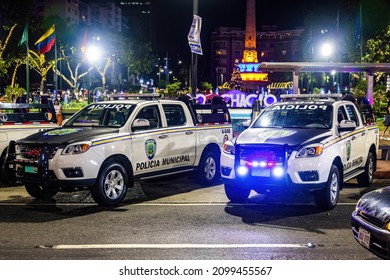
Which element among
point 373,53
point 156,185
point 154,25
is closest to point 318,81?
point 373,53

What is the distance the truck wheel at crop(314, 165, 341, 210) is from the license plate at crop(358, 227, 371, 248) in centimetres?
301

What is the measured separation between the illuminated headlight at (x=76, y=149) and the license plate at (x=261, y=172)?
2.63 meters

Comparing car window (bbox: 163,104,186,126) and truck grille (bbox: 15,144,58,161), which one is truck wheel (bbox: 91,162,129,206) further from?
car window (bbox: 163,104,186,126)

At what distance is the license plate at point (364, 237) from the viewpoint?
5328 millimetres

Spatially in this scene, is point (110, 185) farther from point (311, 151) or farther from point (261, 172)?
point (311, 151)

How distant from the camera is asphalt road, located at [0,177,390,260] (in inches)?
245

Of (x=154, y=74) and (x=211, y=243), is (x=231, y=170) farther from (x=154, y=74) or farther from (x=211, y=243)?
(x=154, y=74)

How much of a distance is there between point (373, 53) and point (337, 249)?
34306mm

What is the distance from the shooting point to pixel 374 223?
5.31 metres

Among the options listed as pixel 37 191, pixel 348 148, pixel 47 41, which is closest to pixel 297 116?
pixel 348 148

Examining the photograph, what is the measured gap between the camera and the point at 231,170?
885 cm

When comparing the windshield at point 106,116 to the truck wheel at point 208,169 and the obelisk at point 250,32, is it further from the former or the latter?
the obelisk at point 250,32

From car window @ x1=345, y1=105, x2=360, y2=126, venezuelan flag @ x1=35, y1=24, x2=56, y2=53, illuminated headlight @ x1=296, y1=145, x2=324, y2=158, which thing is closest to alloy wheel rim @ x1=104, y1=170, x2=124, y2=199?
illuminated headlight @ x1=296, y1=145, x2=324, y2=158

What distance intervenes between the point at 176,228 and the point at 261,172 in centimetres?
169
